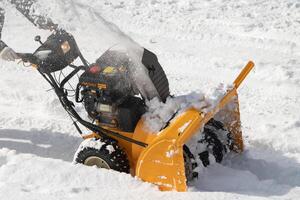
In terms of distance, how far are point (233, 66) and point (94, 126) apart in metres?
3.75

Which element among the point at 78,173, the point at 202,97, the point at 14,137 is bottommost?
the point at 14,137

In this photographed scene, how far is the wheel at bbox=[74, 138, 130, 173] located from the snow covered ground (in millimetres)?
206

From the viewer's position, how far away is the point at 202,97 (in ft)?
16.4

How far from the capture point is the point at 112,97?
5.05m

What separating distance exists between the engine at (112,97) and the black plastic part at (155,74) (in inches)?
8.4

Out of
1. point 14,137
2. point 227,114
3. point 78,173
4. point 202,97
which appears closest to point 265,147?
point 227,114

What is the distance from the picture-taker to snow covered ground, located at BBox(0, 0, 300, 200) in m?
4.70

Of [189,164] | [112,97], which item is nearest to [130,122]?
[112,97]

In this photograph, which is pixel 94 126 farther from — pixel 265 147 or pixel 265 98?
pixel 265 98

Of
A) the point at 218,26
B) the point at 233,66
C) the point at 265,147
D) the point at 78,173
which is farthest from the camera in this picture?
the point at 218,26

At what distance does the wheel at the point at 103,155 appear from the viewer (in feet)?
16.4

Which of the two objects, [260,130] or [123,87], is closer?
[123,87]

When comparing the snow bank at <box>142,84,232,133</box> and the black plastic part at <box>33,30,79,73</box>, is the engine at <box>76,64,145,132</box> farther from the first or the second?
the black plastic part at <box>33,30,79,73</box>

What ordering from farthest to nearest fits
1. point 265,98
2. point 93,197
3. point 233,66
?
point 233,66 → point 265,98 → point 93,197
